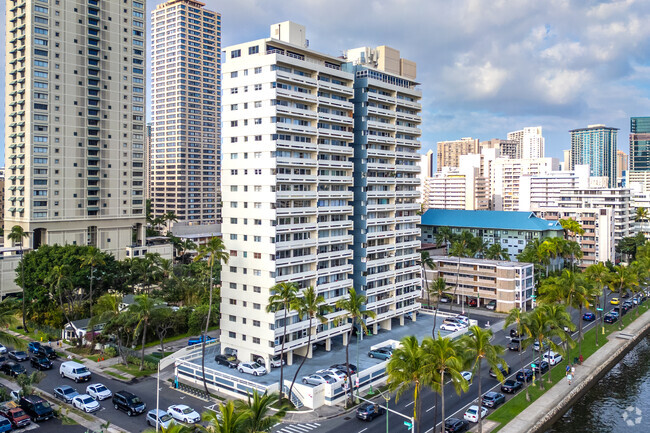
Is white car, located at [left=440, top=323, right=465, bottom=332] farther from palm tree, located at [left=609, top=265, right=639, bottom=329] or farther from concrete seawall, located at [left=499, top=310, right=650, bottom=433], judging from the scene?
palm tree, located at [left=609, top=265, right=639, bottom=329]

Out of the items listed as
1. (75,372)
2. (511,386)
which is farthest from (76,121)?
(511,386)

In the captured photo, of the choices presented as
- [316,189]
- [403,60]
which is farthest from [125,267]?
[403,60]

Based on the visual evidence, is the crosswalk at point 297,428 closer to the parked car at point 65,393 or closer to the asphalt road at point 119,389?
the asphalt road at point 119,389

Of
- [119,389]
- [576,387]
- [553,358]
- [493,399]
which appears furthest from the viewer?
[553,358]

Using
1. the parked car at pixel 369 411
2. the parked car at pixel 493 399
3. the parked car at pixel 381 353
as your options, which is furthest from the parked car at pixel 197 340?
the parked car at pixel 493 399

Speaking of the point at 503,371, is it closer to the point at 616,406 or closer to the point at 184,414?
the point at 616,406

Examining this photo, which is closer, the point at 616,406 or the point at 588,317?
the point at 616,406
